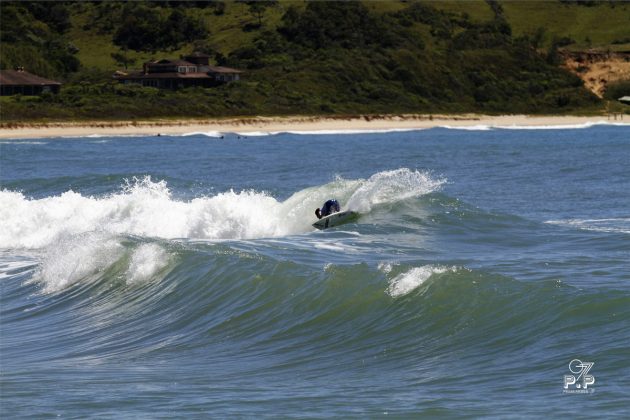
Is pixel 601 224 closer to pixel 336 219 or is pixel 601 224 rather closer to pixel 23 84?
pixel 336 219

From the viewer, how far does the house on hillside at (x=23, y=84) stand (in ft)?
317

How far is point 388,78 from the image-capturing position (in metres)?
112

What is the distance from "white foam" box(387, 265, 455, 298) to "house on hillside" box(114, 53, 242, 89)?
299 feet

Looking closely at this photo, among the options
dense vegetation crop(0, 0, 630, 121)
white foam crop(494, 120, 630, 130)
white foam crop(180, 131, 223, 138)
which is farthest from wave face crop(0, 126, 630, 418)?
white foam crop(494, 120, 630, 130)

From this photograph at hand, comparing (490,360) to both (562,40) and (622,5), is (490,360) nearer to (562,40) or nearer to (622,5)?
(562,40)

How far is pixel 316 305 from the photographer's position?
14.3 metres

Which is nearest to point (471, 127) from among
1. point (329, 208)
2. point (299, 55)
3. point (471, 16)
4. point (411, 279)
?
point (299, 55)

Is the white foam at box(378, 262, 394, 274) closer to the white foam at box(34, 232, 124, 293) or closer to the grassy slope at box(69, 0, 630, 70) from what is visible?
the white foam at box(34, 232, 124, 293)

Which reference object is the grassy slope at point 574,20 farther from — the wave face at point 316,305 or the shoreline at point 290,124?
the wave face at point 316,305

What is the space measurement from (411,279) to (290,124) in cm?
7588

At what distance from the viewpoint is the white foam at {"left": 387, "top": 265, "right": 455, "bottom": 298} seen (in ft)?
46.4

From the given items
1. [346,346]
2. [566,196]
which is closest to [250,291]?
[346,346]

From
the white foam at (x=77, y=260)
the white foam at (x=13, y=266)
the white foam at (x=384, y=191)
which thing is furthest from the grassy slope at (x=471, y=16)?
the white foam at (x=77, y=260)

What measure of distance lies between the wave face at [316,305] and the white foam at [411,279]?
0.03 m
